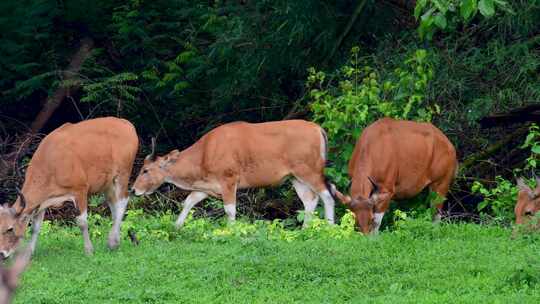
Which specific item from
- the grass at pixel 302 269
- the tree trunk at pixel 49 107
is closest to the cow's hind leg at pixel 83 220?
the grass at pixel 302 269

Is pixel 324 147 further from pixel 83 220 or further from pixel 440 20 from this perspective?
pixel 440 20

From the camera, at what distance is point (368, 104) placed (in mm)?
13125

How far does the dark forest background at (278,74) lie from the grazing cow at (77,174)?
2.96 metres

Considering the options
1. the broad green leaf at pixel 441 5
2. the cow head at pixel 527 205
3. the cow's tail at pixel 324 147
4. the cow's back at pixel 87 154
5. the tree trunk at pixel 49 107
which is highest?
the broad green leaf at pixel 441 5

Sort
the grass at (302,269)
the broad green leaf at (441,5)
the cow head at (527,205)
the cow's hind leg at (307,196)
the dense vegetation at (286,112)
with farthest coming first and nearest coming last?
the cow's hind leg at (307,196) → the cow head at (527,205) → the dense vegetation at (286,112) → the grass at (302,269) → the broad green leaf at (441,5)

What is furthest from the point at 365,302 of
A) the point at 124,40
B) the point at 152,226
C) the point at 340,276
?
the point at 124,40

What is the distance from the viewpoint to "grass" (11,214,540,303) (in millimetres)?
7172

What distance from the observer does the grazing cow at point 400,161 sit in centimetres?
1170

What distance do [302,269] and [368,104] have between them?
18.1 feet

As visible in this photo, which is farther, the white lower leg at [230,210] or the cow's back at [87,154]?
the white lower leg at [230,210]

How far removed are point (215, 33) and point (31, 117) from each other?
4193 mm

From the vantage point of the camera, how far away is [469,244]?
8883 millimetres

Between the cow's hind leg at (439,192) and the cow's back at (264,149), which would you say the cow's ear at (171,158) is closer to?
the cow's back at (264,149)

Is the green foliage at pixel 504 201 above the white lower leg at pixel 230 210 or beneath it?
above
